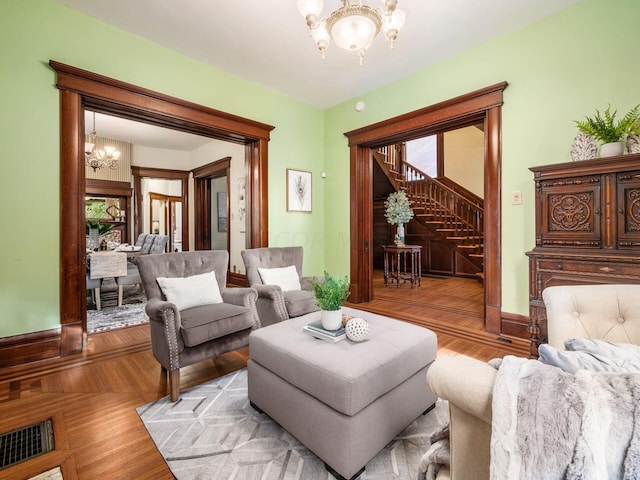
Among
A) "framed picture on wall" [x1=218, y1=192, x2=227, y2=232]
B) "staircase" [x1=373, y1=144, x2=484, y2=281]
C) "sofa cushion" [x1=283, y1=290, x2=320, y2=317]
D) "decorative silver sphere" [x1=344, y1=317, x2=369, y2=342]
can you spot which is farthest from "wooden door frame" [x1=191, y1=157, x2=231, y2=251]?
"decorative silver sphere" [x1=344, y1=317, x2=369, y2=342]

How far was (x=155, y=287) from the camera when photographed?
2.37m

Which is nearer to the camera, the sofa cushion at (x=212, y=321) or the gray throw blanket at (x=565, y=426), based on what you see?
the gray throw blanket at (x=565, y=426)

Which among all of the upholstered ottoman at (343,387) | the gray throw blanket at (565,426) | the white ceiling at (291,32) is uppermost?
the white ceiling at (291,32)

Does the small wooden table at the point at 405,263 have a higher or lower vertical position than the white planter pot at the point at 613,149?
lower

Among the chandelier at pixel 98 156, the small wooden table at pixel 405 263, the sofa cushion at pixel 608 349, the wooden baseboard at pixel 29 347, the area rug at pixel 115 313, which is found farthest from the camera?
the small wooden table at pixel 405 263

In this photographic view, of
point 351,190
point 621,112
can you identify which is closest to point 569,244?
point 621,112

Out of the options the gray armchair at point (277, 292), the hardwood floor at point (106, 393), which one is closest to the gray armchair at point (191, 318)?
the gray armchair at point (277, 292)

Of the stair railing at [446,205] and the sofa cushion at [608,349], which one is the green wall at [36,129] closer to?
the sofa cushion at [608,349]

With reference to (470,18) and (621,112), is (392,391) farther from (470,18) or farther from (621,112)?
(470,18)

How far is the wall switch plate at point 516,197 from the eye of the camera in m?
3.03

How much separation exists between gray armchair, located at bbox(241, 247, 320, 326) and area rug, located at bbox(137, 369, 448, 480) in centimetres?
82

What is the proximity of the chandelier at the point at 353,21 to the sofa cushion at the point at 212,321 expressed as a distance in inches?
79.8

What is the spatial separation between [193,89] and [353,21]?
92.4 inches

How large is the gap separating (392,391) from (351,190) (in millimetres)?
3382
